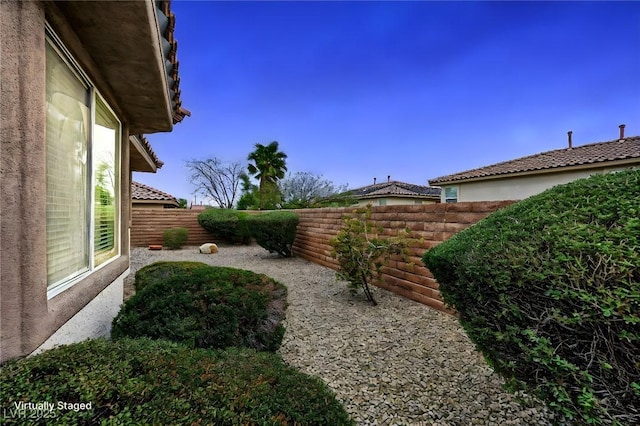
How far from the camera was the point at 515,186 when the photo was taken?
13.6m

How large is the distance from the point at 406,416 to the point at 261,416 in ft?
5.76

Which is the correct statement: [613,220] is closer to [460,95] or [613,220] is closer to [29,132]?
[29,132]

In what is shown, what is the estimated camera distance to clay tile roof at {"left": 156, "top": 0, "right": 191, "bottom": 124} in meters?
2.37

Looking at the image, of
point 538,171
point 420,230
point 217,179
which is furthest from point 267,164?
point 420,230

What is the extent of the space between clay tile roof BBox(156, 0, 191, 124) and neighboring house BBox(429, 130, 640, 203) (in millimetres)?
12574

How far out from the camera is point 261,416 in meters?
1.36

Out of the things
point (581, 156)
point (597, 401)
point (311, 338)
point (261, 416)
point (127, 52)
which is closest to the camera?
point (261, 416)

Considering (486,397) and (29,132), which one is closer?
(29,132)

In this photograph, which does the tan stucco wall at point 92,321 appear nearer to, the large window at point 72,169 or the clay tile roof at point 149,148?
the large window at point 72,169

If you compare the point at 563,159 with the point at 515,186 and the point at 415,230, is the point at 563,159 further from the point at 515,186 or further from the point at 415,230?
the point at 415,230

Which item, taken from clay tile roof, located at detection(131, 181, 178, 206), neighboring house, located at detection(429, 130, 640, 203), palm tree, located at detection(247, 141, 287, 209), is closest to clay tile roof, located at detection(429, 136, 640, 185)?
neighboring house, located at detection(429, 130, 640, 203)

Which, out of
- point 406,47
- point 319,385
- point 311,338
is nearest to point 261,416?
point 319,385

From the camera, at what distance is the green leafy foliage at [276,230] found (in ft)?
37.5

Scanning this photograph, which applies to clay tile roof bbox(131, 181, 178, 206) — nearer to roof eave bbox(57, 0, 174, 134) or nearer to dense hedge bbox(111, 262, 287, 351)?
roof eave bbox(57, 0, 174, 134)
